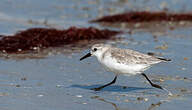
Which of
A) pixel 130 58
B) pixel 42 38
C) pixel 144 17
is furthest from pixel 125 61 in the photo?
pixel 144 17

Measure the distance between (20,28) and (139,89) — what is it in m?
5.62

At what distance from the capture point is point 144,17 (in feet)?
45.7

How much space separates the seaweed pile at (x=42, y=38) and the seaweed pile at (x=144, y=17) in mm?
2127

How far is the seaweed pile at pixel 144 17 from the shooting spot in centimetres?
1381

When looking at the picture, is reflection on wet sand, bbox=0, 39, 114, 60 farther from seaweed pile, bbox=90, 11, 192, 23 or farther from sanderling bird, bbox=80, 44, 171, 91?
seaweed pile, bbox=90, 11, 192, 23

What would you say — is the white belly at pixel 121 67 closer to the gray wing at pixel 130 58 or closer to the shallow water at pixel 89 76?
the gray wing at pixel 130 58

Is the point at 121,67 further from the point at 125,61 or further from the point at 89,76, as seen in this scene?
the point at 89,76

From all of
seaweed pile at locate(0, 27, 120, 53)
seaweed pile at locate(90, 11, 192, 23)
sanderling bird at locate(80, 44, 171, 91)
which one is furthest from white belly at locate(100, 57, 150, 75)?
seaweed pile at locate(90, 11, 192, 23)

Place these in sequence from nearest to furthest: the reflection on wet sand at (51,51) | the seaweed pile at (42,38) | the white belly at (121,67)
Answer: the white belly at (121,67)
the reflection on wet sand at (51,51)
the seaweed pile at (42,38)

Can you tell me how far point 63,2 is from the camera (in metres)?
16.4

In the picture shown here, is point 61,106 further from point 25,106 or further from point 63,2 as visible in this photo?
point 63,2

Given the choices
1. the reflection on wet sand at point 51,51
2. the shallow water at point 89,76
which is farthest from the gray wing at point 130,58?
the reflection on wet sand at point 51,51

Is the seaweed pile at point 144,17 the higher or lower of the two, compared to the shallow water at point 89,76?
higher

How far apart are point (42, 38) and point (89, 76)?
117 inches
